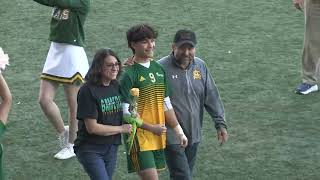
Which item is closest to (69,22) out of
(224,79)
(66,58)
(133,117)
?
(66,58)

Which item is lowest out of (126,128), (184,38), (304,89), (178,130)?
(304,89)

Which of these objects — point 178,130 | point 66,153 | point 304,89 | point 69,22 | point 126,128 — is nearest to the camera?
point 126,128

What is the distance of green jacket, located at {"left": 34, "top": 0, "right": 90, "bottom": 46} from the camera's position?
6.53m

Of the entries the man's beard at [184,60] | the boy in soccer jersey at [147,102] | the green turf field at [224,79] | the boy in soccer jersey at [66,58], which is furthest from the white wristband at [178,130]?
the boy in soccer jersey at [66,58]

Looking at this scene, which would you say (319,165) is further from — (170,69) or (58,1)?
(58,1)

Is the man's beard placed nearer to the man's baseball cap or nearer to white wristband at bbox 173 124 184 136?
the man's baseball cap

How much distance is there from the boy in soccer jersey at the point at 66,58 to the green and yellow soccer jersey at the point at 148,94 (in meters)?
1.46

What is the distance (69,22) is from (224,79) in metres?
2.65

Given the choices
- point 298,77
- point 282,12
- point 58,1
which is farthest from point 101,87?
point 282,12

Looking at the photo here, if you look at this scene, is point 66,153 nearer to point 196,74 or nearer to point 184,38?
point 196,74

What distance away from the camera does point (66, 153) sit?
6.78m

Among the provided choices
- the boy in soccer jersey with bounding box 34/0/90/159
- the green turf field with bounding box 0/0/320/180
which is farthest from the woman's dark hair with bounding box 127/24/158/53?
the green turf field with bounding box 0/0/320/180

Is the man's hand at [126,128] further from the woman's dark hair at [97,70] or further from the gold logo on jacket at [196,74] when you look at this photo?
the gold logo on jacket at [196,74]

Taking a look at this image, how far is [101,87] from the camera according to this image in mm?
5184
